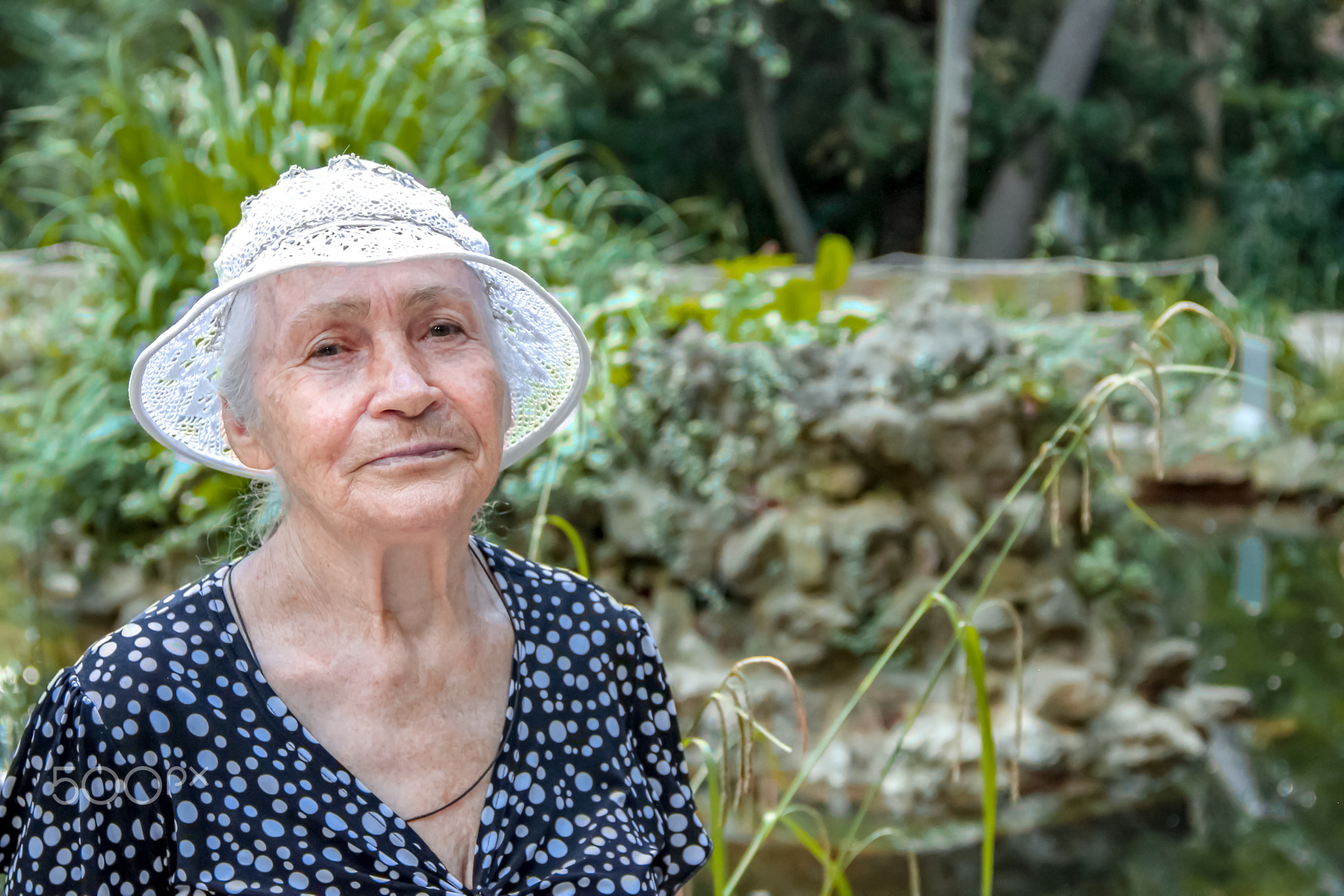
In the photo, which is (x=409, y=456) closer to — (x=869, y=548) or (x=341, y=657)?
(x=341, y=657)

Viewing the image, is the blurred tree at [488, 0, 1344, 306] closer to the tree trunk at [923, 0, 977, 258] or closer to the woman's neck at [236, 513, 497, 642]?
the tree trunk at [923, 0, 977, 258]

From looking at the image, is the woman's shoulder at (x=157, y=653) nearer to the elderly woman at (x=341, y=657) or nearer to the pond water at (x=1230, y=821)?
the elderly woman at (x=341, y=657)

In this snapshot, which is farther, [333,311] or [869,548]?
[869,548]

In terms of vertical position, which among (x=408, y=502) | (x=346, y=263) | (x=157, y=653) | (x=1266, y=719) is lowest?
(x=1266, y=719)

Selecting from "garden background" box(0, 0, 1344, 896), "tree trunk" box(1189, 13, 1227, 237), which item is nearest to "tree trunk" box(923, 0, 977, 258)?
"tree trunk" box(1189, 13, 1227, 237)

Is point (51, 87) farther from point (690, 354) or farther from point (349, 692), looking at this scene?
point (349, 692)

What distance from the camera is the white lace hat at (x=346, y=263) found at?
1072mm

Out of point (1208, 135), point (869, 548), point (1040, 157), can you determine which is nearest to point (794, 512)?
point (869, 548)

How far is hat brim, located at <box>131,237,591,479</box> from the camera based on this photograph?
110 centimetres

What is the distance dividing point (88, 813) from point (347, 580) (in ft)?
0.94

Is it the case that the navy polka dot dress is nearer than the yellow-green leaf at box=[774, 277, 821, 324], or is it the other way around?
the navy polka dot dress

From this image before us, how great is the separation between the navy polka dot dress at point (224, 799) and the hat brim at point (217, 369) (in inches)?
6.5

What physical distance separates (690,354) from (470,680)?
2827mm

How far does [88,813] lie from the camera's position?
1.03 metres
